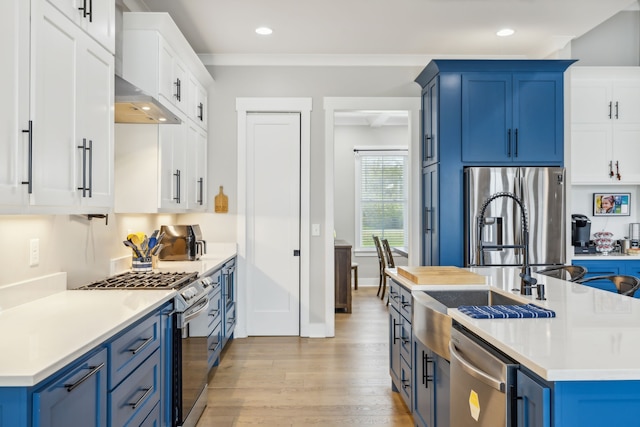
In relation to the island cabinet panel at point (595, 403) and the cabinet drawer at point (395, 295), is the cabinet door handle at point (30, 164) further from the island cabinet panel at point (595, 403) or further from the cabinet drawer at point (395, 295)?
the cabinet drawer at point (395, 295)

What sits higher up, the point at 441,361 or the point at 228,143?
the point at 228,143

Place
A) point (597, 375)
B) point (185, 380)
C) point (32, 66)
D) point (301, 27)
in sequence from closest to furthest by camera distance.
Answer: point (597, 375) < point (32, 66) < point (185, 380) < point (301, 27)

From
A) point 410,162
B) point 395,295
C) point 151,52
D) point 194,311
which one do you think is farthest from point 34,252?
point 410,162

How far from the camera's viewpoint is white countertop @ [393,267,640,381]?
1.20 metres

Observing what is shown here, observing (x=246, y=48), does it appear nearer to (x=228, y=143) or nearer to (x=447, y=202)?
(x=228, y=143)

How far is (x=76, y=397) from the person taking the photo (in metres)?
1.43

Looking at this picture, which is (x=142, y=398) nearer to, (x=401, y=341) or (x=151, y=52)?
(x=401, y=341)

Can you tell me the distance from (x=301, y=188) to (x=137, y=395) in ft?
10.2

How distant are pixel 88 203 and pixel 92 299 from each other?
45 cm

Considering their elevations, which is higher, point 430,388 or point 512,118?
point 512,118

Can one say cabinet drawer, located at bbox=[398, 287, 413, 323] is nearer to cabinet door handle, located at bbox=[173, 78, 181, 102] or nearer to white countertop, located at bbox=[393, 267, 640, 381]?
white countertop, located at bbox=[393, 267, 640, 381]

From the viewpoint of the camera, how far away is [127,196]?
3254 mm

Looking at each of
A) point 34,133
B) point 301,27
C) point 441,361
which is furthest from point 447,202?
point 34,133

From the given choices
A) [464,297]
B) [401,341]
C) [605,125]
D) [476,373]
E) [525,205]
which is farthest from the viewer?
[605,125]
